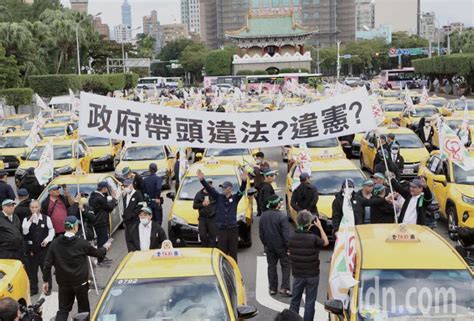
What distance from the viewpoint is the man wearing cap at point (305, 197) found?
39.1ft

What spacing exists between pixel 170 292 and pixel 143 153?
1398cm

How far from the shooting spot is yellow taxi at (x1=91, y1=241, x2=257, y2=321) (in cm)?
648

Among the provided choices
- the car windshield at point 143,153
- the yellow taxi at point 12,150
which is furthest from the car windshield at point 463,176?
A: the yellow taxi at point 12,150

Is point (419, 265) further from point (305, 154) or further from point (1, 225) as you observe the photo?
point (305, 154)

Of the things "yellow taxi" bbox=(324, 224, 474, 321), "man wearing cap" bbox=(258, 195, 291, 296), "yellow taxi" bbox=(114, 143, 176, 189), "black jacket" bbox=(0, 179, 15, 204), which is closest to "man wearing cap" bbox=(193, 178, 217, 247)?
"man wearing cap" bbox=(258, 195, 291, 296)

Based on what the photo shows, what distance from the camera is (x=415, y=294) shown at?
659cm

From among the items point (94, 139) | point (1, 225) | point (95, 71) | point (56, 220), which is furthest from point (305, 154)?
point (95, 71)

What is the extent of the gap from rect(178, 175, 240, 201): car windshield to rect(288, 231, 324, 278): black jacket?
17.8 feet

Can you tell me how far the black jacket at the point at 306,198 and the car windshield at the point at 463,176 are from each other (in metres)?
3.34

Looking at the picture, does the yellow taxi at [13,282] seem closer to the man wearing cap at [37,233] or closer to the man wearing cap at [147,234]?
the man wearing cap at [37,233]

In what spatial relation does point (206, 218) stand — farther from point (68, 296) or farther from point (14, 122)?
point (14, 122)

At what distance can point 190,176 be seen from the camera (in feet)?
47.0

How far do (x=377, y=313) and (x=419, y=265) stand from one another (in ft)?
2.39

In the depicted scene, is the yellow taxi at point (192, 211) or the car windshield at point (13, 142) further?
the car windshield at point (13, 142)
